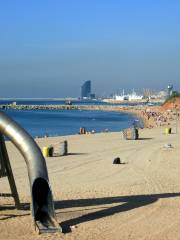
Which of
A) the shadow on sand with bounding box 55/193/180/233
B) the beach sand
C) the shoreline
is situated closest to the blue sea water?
the shoreline

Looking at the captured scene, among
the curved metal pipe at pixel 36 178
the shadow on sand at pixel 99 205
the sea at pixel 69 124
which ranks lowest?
the shadow on sand at pixel 99 205

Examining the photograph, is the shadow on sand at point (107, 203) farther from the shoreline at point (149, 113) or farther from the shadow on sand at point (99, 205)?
the shoreline at point (149, 113)

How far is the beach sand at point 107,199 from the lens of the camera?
11578mm

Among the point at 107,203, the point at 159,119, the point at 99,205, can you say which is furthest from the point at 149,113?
the point at 99,205

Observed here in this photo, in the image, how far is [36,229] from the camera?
1131cm

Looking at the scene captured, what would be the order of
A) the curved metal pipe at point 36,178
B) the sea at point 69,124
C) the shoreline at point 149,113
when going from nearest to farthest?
the curved metal pipe at point 36,178, the sea at point 69,124, the shoreline at point 149,113

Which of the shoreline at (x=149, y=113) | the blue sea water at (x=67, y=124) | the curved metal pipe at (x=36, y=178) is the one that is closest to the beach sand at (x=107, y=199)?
the curved metal pipe at (x=36, y=178)

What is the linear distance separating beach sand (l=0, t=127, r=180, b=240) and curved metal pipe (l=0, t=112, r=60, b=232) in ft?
0.99

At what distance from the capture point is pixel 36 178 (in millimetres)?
11539

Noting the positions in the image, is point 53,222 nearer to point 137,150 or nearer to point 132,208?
point 132,208

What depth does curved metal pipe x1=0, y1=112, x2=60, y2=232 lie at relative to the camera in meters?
11.5

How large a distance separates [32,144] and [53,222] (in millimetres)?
1655

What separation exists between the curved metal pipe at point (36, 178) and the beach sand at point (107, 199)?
0.30m

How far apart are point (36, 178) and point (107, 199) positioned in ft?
12.0
